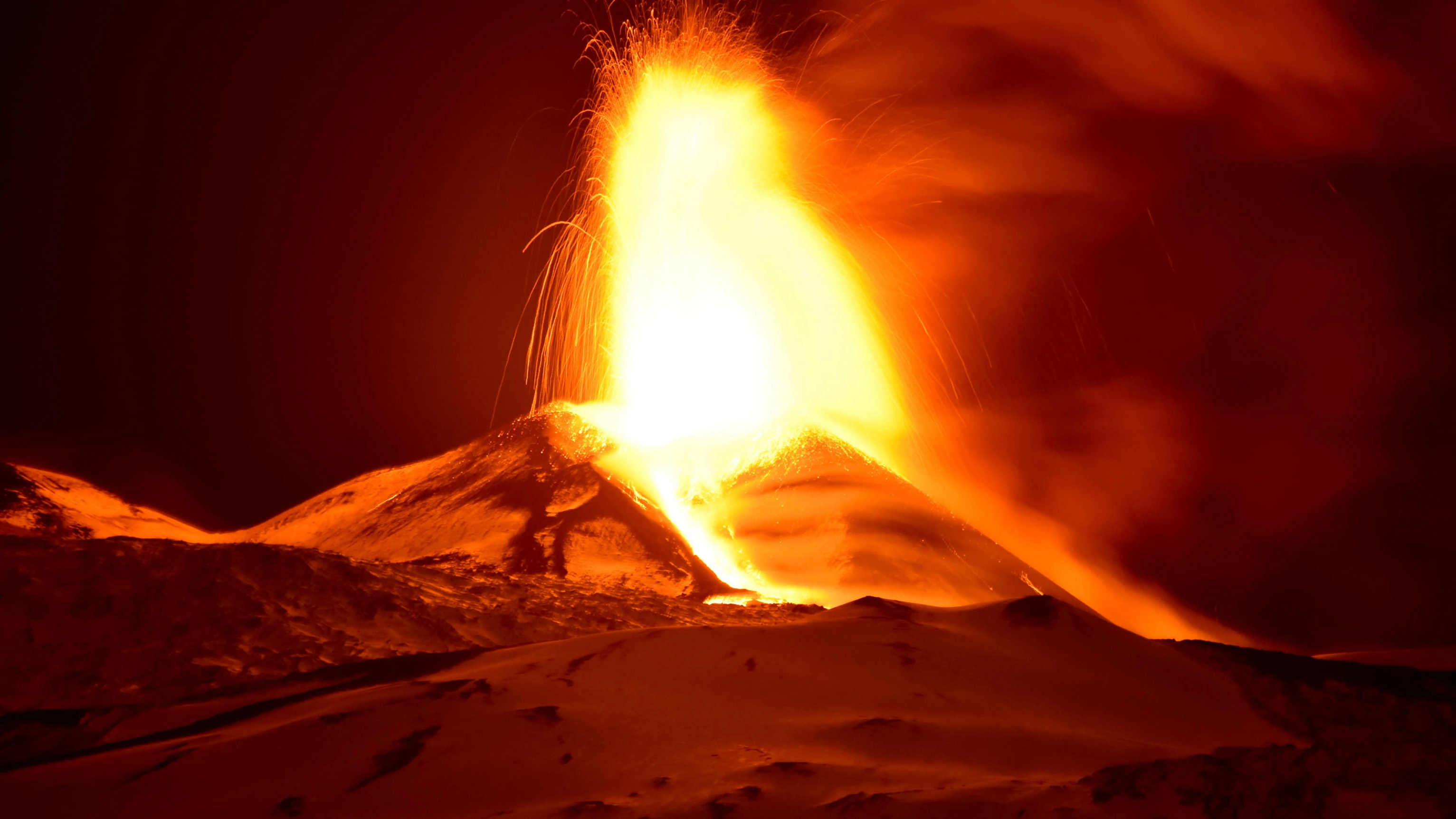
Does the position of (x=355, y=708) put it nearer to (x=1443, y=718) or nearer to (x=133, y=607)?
Result: (x=133, y=607)

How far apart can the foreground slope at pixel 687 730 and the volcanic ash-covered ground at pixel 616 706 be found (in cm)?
2

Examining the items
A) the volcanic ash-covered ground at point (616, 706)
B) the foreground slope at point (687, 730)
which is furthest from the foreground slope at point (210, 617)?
the foreground slope at point (687, 730)

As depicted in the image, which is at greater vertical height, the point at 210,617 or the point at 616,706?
the point at 210,617

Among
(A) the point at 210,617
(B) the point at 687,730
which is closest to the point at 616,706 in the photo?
(B) the point at 687,730

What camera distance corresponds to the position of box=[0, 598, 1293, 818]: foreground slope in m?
5.16

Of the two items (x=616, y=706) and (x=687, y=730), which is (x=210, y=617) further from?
(x=687, y=730)

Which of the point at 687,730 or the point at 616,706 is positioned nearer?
the point at 687,730

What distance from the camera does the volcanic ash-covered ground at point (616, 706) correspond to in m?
4.83

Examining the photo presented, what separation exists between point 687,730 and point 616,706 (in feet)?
2.05

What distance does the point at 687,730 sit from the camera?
6.15 meters

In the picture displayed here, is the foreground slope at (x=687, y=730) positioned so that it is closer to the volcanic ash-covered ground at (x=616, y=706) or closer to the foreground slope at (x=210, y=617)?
the volcanic ash-covered ground at (x=616, y=706)

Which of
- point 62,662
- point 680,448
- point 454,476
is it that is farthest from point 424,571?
point 680,448

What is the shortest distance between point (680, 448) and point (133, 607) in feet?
68.8

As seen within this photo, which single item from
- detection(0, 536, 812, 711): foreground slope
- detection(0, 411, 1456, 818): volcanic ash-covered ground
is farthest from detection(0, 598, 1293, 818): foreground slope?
detection(0, 536, 812, 711): foreground slope
